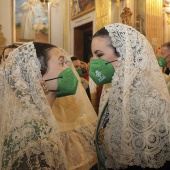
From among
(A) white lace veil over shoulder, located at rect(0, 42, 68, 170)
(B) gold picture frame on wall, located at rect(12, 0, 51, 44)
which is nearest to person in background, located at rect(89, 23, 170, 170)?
(A) white lace veil over shoulder, located at rect(0, 42, 68, 170)

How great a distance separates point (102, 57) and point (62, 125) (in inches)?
31.9

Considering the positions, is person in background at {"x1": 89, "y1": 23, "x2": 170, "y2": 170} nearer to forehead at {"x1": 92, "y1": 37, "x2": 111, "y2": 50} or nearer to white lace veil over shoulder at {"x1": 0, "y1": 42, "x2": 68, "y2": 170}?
forehead at {"x1": 92, "y1": 37, "x2": 111, "y2": 50}

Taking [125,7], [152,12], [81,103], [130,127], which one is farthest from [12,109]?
[152,12]

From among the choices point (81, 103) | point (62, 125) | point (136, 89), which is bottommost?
point (62, 125)

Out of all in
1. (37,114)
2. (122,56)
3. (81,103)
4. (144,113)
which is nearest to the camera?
(37,114)

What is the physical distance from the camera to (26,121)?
5.42 feet

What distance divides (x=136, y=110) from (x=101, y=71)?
42 cm

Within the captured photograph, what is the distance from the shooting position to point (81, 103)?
2771 millimetres

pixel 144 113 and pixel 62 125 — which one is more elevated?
pixel 144 113

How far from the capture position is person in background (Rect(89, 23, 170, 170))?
180 centimetres

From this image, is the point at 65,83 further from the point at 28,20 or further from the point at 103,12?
the point at 28,20

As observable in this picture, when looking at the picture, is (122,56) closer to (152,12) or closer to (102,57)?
(102,57)

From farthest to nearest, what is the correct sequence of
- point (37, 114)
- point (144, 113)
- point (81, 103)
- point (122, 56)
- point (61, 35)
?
point (61, 35) → point (81, 103) → point (122, 56) → point (144, 113) → point (37, 114)

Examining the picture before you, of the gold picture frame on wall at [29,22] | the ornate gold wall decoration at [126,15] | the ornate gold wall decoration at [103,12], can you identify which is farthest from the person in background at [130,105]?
the gold picture frame on wall at [29,22]
